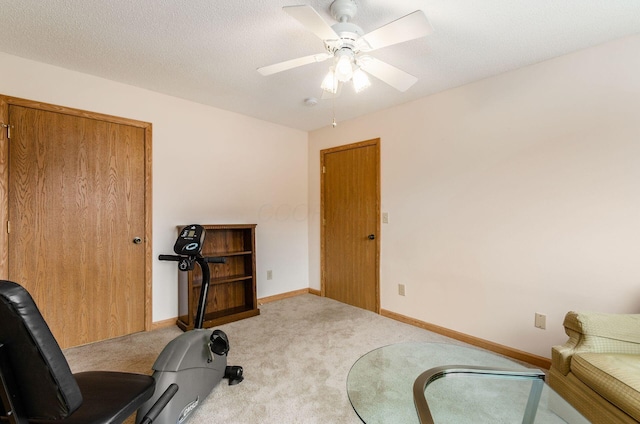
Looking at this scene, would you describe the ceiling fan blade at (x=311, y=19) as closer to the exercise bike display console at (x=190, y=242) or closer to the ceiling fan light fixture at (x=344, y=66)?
the ceiling fan light fixture at (x=344, y=66)

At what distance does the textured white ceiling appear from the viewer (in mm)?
1655

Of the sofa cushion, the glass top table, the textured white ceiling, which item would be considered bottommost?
the glass top table

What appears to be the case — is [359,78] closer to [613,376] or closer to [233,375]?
[613,376]

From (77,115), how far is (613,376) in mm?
3966

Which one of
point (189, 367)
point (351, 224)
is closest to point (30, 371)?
point (189, 367)

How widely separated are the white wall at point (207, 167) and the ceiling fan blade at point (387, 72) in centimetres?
213

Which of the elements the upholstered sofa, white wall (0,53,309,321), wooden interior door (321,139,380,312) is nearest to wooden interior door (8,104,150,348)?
white wall (0,53,309,321)

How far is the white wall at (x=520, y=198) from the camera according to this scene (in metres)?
1.95

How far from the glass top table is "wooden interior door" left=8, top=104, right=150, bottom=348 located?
2359 mm

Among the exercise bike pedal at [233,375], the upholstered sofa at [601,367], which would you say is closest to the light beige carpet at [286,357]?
the exercise bike pedal at [233,375]

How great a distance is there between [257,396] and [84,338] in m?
1.80

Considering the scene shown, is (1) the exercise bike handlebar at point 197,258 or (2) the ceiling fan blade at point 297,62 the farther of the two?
(1) the exercise bike handlebar at point 197,258

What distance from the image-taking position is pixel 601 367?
4.52 ft

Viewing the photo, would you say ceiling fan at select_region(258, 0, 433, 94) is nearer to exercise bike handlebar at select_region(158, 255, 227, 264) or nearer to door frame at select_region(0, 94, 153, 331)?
exercise bike handlebar at select_region(158, 255, 227, 264)
